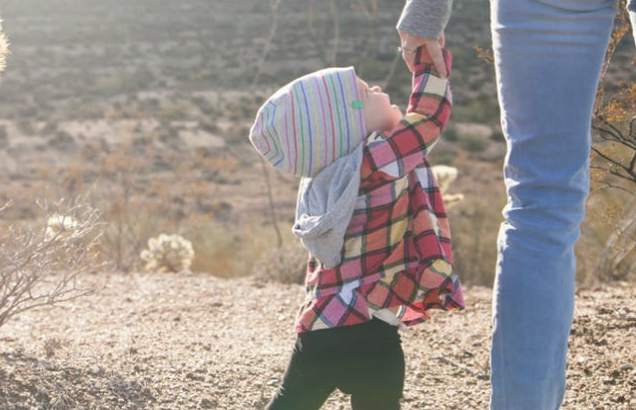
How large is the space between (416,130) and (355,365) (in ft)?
1.78

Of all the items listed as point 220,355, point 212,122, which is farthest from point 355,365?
point 212,122

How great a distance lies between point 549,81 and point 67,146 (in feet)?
64.1

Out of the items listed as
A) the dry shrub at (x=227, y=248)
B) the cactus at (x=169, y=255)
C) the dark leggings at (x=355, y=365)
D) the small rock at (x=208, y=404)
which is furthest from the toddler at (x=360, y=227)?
the dry shrub at (x=227, y=248)

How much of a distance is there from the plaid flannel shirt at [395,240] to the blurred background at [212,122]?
3.90ft

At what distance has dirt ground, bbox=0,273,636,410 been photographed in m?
2.90

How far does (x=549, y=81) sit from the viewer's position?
5.54ft

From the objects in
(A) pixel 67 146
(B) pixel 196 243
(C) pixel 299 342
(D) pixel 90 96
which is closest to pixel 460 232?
(B) pixel 196 243

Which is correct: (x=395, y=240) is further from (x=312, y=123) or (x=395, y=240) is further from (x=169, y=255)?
(x=169, y=255)

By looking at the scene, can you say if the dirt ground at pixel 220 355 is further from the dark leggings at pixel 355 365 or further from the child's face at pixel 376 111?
the child's face at pixel 376 111

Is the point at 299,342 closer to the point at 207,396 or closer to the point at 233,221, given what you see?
the point at 207,396

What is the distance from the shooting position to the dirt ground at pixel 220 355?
2.90 metres

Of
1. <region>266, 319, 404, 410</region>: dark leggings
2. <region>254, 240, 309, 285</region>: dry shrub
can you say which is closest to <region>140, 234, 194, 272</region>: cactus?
<region>254, 240, 309, 285</region>: dry shrub

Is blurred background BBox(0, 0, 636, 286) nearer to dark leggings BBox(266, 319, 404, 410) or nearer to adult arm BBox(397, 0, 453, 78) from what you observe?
adult arm BBox(397, 0, 453, 78)

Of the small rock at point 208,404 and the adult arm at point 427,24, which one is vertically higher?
the adult arm at point 427,24
